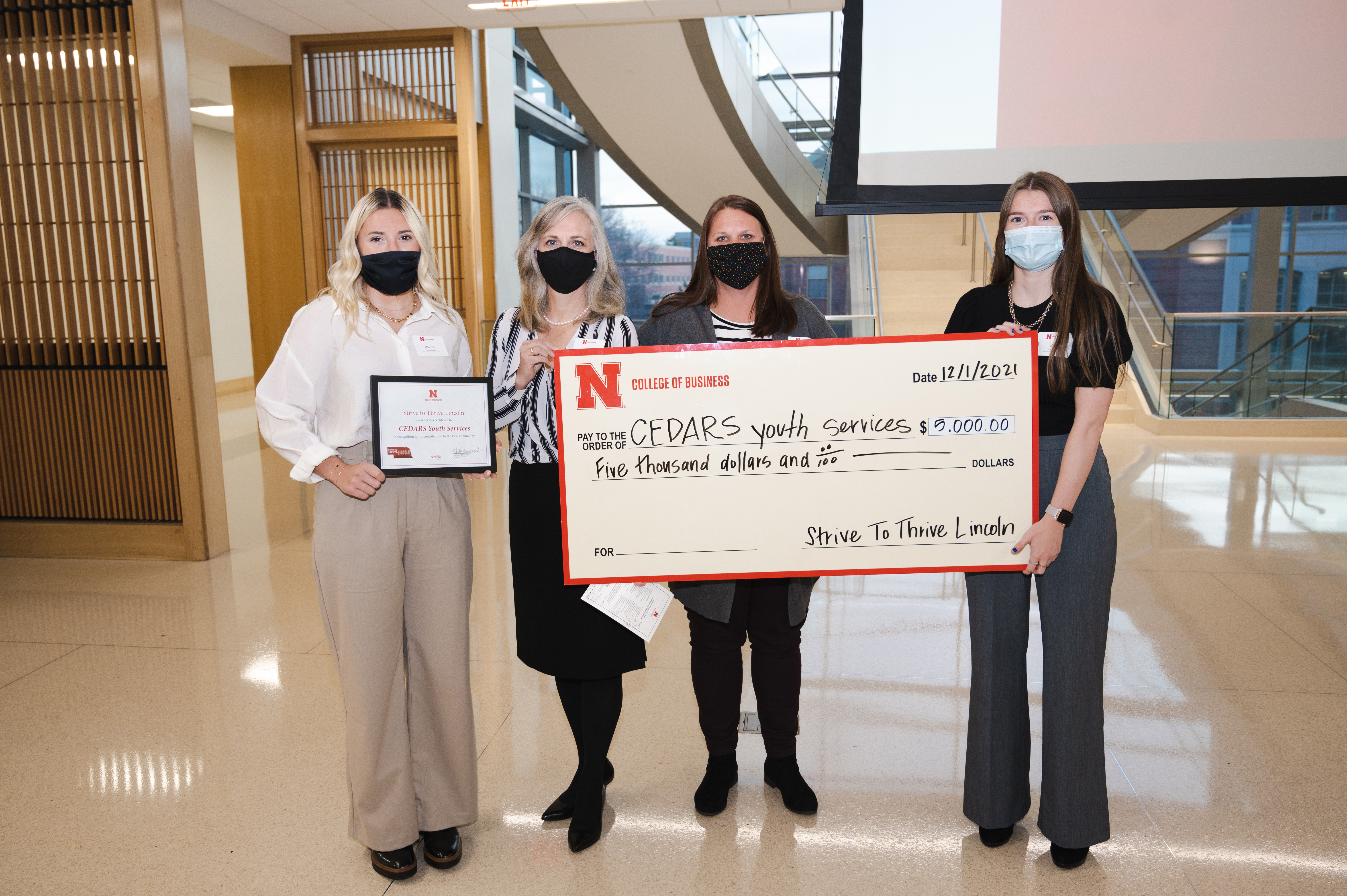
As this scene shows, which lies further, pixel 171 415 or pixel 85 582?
pixel 171 415

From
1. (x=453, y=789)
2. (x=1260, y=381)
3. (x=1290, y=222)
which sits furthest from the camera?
(x=1290, y=222)

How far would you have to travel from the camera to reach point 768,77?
34.4 feet

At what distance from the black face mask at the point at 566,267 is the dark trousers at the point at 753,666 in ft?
2.82

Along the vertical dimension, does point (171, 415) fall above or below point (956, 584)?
above

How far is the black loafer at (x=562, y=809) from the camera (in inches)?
88.2

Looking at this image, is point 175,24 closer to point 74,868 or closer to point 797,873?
point 74,868

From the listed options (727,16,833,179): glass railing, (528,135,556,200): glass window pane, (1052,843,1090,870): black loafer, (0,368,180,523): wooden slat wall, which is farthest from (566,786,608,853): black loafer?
(528,135,556,200): glass window pane

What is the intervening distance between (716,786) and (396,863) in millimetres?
816

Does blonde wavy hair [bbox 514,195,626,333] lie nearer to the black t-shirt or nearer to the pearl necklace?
the pearl necklace

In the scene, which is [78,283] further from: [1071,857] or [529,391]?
[1071,857]

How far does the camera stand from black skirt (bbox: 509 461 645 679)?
2.04 metres

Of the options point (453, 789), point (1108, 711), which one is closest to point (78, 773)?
point (453, 789)

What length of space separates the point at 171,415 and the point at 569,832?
142 inches

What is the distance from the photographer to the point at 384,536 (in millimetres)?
1908
